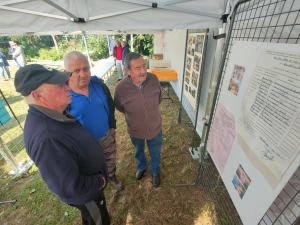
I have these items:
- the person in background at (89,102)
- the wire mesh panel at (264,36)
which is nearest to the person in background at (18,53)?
the person in background at (89,102)

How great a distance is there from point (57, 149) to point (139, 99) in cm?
104

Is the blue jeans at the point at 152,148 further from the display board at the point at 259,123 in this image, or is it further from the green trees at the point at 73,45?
the green trees at the point at 73,45

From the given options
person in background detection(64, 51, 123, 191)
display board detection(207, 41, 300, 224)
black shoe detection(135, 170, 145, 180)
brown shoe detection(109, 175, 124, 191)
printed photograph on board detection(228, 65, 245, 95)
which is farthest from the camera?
black shoe detection(135, 170, 145, 180)

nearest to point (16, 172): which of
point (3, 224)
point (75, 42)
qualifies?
point (3, 224)

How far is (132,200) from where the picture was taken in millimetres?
2221

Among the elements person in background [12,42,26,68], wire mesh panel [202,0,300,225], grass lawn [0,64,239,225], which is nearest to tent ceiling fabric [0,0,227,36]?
wire mesh panel [202,0,300,225]

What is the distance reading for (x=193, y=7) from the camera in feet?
5.00

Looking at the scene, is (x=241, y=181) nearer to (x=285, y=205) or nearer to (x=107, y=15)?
(x=285, y=205)

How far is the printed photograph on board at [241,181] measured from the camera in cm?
101

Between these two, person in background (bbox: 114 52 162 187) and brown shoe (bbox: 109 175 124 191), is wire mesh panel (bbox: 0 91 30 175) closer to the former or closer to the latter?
brown shoe (bbox: 109 175 124 191)

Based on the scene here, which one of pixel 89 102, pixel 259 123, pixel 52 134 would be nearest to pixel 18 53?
pixel 89 102

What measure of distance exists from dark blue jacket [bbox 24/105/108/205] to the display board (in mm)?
Result: 1120

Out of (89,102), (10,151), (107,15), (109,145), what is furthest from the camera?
(10,151)

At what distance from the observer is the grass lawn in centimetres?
201
